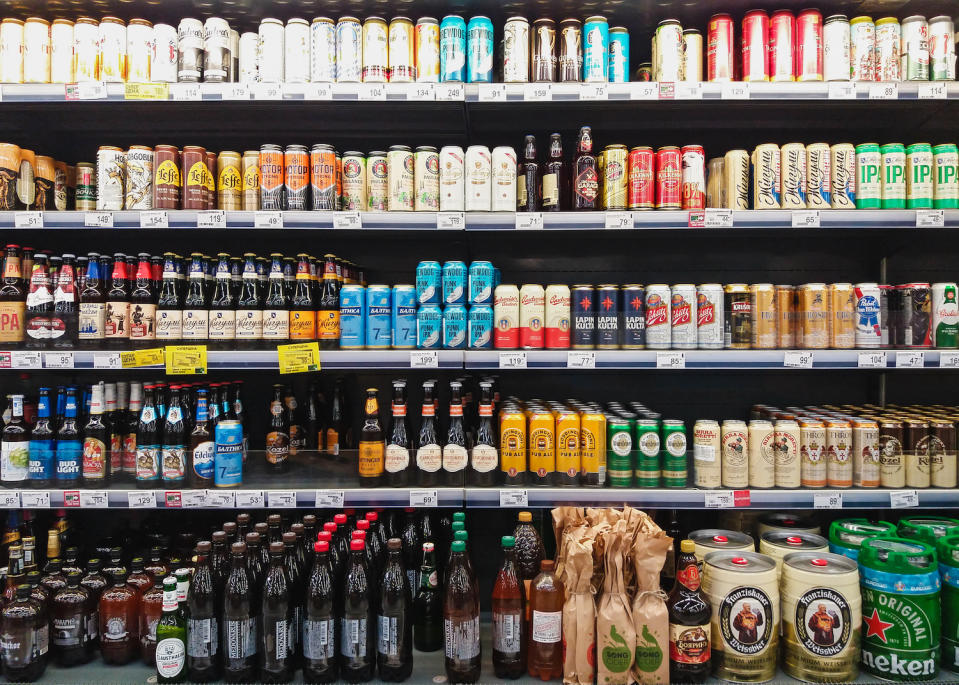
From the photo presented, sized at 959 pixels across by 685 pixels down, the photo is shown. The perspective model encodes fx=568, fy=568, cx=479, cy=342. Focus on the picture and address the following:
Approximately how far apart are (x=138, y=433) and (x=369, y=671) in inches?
55.8

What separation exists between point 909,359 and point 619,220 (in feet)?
4.22

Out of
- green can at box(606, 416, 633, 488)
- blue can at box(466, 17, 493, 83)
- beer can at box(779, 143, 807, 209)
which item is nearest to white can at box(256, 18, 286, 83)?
blue can at box(466, 17, 493, 83)

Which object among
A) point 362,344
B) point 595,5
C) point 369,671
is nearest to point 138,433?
point 362,344

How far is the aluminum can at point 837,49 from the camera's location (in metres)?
2.33

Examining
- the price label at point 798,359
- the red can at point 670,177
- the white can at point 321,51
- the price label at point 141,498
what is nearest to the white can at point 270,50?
the white can at point 321,51

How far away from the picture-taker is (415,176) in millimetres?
2395

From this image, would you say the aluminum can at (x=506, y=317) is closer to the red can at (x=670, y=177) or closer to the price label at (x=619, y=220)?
the price label at (x=619, y=220)

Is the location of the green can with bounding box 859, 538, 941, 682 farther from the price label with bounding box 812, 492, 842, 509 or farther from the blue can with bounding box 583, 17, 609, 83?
the blue can with bounding box 583, 17, 609, 83

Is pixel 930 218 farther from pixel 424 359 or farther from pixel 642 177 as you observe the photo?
pixel 424 359

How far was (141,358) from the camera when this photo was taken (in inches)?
90.7

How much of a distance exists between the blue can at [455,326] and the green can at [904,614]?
1654 mm

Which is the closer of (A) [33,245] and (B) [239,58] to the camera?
(B) [239,58]

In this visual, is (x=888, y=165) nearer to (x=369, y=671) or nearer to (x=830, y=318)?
(x=830, y=318)

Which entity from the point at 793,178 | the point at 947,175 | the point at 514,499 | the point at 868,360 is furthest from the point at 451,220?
the point at 947,175
